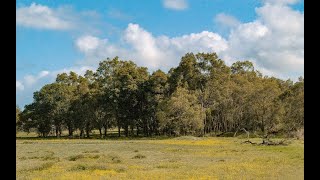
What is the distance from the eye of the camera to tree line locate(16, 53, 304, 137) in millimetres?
74688

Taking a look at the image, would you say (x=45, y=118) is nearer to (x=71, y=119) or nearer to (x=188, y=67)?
(x=71, y=119)

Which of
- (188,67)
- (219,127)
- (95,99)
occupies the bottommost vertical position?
(219,127)

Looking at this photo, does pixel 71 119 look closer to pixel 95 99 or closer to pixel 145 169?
pixel 95 99

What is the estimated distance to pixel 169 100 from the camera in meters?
75.9

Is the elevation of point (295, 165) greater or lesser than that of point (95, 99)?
lesser

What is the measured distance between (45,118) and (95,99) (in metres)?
13.7

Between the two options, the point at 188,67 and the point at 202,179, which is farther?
the point at 188,67

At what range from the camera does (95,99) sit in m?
87.2

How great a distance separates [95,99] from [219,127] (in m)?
26.3

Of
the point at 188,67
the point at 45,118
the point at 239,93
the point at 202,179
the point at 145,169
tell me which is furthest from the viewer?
the point at 45,118

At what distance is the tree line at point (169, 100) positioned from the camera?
7469 cm
